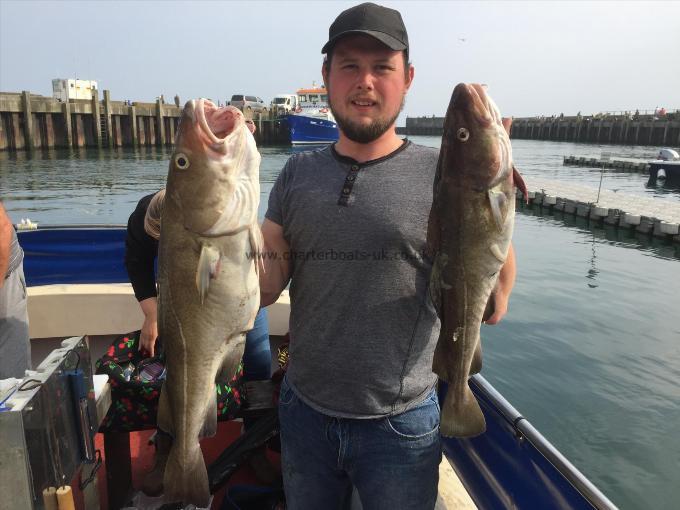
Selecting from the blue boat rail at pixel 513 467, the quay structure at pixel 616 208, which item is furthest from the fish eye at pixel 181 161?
the quay structure at pixel 616 208

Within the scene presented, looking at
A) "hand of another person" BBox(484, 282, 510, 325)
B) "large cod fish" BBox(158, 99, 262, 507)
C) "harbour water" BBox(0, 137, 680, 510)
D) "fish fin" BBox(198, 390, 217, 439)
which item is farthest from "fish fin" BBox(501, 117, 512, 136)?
"harbour water" BBox(0, 137, 680, 510)

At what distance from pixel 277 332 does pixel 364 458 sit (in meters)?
3.12

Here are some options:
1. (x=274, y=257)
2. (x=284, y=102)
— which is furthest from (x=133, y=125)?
(x=274, y=257)

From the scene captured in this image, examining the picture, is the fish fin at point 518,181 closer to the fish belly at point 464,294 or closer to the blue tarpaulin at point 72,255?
the fish belly at point 464,294

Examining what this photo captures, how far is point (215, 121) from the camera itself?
81.4 inches

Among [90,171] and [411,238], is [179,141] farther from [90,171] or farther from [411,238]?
[90,171]

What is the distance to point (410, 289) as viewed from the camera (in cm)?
223

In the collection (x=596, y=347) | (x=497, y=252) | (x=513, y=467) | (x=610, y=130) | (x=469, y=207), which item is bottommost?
(x=596, y=347)

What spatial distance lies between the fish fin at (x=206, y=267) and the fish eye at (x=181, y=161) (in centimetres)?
34

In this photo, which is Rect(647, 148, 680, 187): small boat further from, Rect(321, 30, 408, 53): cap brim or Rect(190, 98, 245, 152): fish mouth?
Rect(190, 98, 245, 152): fish mouth

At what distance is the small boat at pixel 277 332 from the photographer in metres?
2.73

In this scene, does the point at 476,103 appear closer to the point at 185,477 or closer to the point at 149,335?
the point at 185,477

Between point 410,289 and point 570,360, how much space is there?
9.05 m

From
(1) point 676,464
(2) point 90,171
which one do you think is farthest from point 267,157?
(1) point 676,464
